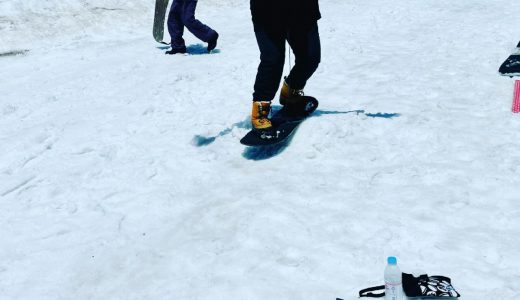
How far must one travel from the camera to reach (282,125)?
18.2 feet

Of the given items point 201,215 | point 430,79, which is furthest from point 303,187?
point 430,79

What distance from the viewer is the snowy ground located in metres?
3.55

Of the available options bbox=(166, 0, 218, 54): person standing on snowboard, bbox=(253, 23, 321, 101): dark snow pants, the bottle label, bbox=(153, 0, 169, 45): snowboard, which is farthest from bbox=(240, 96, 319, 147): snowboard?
bbox=(153, 0, 169, 45): snowboard

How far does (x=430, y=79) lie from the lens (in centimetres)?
752

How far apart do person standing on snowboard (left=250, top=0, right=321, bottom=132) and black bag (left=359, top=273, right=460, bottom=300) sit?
2.47 metres

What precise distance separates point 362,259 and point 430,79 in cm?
469

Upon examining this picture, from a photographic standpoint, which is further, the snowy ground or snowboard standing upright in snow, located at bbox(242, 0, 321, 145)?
snowboard standing upright in snow, located at bbox(242, 0, 321, 145)

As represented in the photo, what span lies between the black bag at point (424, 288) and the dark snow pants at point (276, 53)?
8.79 ft

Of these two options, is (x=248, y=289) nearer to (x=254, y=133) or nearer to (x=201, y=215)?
(x=201, y=215)

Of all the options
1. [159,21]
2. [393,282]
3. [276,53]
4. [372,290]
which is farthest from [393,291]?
[159,21]

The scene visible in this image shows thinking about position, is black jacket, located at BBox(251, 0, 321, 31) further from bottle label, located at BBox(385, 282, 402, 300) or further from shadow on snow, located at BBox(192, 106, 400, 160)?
bottle label, located at BBox(385, 282, 402, 300)

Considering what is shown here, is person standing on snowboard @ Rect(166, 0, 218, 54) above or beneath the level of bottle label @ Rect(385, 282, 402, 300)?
above

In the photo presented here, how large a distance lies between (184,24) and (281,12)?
198 inches

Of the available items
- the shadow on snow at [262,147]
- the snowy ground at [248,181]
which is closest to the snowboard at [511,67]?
the snowy ground at [248,181]
